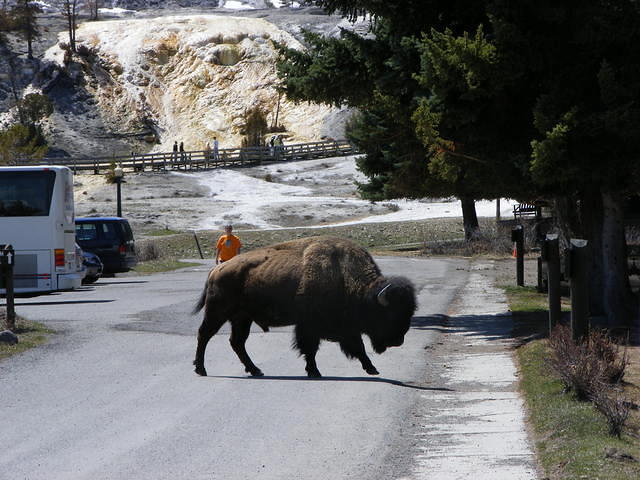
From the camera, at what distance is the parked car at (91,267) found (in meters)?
30.2

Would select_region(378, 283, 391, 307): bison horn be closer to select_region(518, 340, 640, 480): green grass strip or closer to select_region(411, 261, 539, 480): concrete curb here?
select_region(411, 261, 539, 480): concrete curb

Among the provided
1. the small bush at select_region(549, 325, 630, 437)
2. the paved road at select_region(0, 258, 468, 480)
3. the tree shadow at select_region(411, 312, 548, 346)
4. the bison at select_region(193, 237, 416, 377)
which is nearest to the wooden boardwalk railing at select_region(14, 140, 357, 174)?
the tree shadow at select_region(411, 312, 548, 346)

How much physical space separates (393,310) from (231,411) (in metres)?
2.47

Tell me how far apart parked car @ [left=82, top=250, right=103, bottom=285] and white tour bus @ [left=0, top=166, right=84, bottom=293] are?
6.03 meters

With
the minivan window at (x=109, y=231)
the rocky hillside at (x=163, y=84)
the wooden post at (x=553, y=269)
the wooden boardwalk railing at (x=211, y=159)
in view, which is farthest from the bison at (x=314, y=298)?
the rocky hillside at (x=163, y=84)

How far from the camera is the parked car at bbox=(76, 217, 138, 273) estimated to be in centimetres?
3297

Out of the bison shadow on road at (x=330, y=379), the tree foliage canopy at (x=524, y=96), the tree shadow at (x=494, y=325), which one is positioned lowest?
the tree shadow at (x=494, y=325)

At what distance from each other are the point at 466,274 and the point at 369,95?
13872 millimetres

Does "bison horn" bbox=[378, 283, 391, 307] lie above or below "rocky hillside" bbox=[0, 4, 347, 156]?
below

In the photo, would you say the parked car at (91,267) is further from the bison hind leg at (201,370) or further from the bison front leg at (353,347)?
the bison front leg at (353,347)

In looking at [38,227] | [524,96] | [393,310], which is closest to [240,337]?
[393,310]

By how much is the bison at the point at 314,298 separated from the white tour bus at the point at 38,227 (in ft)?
40.3

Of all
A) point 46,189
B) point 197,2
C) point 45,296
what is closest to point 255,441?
point 46,189

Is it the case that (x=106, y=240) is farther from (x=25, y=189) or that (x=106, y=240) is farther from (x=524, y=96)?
(x=524, y=96)
